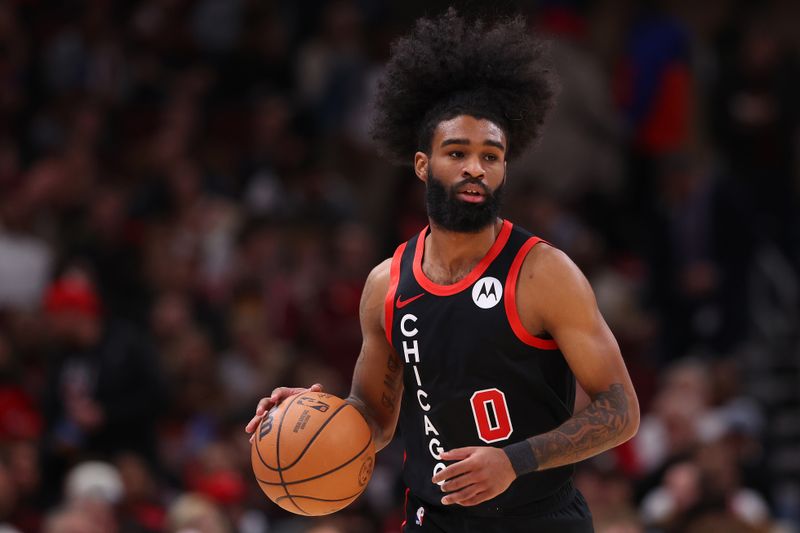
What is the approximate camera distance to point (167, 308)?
1077cm

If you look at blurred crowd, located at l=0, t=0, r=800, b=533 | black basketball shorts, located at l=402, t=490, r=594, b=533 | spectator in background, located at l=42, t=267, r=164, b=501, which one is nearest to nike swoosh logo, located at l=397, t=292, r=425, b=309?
black basketball shorts, located at l=402, t=490, r=594, b=533

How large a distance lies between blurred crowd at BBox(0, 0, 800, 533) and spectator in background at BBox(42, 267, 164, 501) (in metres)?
0.02

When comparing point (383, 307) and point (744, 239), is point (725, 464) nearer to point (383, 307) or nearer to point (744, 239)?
point (744, 239)

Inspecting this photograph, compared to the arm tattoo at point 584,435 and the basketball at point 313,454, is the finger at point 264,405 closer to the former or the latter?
the basketball at point 313,454

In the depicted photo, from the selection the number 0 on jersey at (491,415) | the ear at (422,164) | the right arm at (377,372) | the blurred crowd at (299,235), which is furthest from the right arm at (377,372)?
the blurred crowd at (299,235)

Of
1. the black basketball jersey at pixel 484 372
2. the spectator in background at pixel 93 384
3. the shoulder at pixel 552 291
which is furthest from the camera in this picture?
the spectator in background at pixel 93 384

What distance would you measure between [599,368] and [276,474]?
1.32m

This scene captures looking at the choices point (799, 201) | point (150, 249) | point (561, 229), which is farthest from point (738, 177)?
point (150, 249)

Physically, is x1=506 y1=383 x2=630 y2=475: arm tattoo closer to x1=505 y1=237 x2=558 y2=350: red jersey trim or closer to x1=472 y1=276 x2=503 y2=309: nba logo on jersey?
x1=505 y1=237 x2=558 y2=350: red jersey trim

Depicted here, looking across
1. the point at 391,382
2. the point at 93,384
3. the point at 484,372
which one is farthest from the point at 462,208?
the point at 93,384

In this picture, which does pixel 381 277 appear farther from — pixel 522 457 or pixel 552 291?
pixel 522 457

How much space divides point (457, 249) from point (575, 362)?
688mm

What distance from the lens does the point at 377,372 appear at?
5676mm

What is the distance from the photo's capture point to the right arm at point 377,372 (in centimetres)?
562
